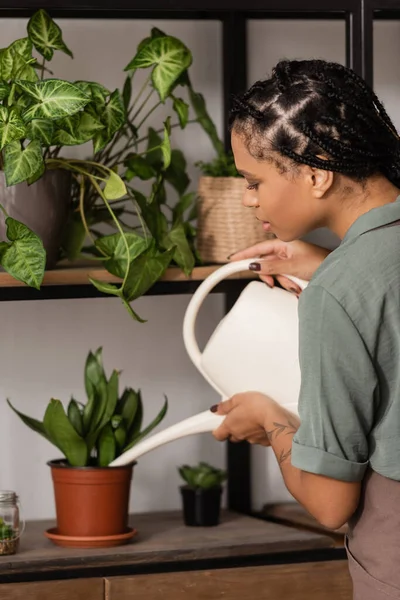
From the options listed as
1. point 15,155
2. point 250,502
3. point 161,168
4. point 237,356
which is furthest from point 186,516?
point 15,155

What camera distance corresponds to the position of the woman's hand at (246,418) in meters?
1.68

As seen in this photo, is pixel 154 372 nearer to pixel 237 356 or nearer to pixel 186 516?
pixel 186 516

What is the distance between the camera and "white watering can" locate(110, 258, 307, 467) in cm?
179

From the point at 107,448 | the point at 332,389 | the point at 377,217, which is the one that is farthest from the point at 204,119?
the point at 332,389

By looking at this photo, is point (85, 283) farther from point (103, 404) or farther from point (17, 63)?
point (17, 63)

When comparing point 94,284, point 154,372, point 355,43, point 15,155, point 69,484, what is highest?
point 355,43

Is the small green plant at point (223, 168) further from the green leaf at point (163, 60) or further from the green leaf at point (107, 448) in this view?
the green leaf at point (107, 448)

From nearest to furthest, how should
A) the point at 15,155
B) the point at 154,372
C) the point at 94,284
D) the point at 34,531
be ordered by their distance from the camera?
the point at 15,155
the point at 94,284
the point at 34,531
the point at 154,372

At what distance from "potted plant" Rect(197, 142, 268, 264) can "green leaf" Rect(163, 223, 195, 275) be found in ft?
0.20

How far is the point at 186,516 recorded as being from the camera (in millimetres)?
2197

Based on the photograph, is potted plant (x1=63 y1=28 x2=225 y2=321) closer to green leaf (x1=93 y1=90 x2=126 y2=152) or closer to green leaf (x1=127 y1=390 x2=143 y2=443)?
green leaf (x1=93 y1=90 x2=126 y2=152)

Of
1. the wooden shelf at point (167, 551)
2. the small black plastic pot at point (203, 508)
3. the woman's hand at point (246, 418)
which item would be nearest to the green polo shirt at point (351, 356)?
the woman's hand at point (246, 418)

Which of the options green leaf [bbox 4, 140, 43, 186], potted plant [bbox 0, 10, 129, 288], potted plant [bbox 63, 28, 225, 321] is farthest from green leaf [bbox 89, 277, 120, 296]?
green leaf [bbox 4, 140, 43, 186]

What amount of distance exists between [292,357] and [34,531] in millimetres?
725
